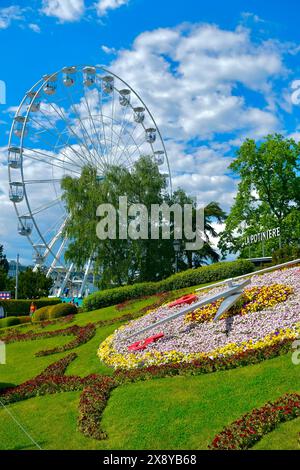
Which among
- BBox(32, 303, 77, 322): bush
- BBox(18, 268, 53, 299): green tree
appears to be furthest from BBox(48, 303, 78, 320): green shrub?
BBox(18, 268, 53, 299): green tree

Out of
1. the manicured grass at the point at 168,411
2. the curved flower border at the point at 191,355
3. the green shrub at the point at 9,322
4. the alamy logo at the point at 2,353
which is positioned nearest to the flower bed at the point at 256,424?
the manicured grass at the point at 168,411

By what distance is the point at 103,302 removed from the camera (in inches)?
886

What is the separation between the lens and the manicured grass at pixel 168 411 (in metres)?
6.67

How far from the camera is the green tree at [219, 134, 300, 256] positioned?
3456cm

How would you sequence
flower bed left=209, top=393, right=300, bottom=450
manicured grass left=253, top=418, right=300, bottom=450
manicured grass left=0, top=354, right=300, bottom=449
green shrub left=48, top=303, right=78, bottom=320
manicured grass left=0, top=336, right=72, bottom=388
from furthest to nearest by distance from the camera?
1. green shrub left=48, top=303, right=78, bottom=320
2. manicured grass left=0, top=336, right=72, bottom=388
3. manicured grass left=0, top=354, right=300, bottom=449
4. flower bed left=209, top=393, right=300, bottom=450
5. manicured grass left=253, top=418, right=300, bottom=450

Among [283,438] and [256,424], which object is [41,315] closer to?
[256,424]

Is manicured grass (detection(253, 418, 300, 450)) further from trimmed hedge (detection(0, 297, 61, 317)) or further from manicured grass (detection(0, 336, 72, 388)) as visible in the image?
trimmed hedge (detection(0, 297, 61, 317))

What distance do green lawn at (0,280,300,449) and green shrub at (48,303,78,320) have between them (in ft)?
44.6

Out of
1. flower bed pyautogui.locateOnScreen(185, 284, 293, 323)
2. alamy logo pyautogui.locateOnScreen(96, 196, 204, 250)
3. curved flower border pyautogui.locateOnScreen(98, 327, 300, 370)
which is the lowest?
curved flower border pyautogui.locateOnScreen(98, 327, 300, 370)

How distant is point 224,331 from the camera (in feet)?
34.7

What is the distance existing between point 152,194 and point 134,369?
21.4 m
